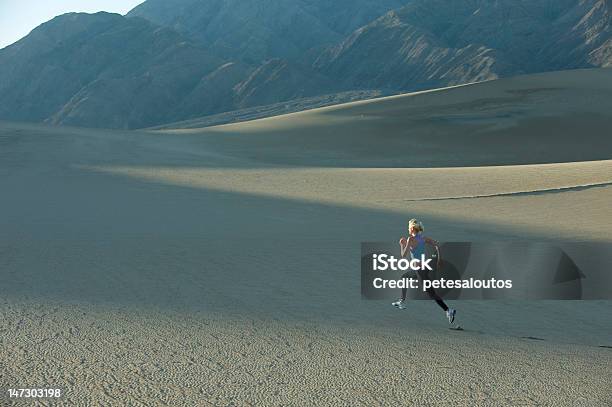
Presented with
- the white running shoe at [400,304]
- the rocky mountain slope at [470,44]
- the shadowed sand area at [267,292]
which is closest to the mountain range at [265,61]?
the rocky mountain slope at [470,44]

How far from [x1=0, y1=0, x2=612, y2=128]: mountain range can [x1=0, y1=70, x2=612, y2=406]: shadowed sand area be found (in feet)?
274

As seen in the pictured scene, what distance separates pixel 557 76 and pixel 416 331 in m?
47.5

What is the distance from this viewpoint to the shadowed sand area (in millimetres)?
5125

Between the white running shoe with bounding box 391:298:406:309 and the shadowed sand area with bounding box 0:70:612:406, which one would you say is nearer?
the shadowed sand area with bounding box 0:70:612:406

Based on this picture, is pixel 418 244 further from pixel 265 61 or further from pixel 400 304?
pixel 265 61

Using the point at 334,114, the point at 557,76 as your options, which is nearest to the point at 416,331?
the point at 334,114

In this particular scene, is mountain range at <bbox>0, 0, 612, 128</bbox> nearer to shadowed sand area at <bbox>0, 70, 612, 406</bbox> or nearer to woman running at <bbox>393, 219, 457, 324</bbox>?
shadowed sand area at <bbox>0, 70, 612, 406</bbox>

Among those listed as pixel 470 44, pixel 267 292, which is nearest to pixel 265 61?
pixel 470 44

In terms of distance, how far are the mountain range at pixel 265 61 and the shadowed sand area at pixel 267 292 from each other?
83545mm

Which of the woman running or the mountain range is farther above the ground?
the mountain range

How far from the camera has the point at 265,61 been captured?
15325 centimetres

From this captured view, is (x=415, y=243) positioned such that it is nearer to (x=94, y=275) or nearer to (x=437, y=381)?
(x=437, y=381)

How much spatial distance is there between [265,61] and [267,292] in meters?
149

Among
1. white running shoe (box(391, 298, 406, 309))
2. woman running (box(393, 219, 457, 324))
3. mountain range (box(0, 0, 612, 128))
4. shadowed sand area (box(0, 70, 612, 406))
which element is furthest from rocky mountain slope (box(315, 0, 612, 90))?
woman running (box(393, 219, 457, 324))
